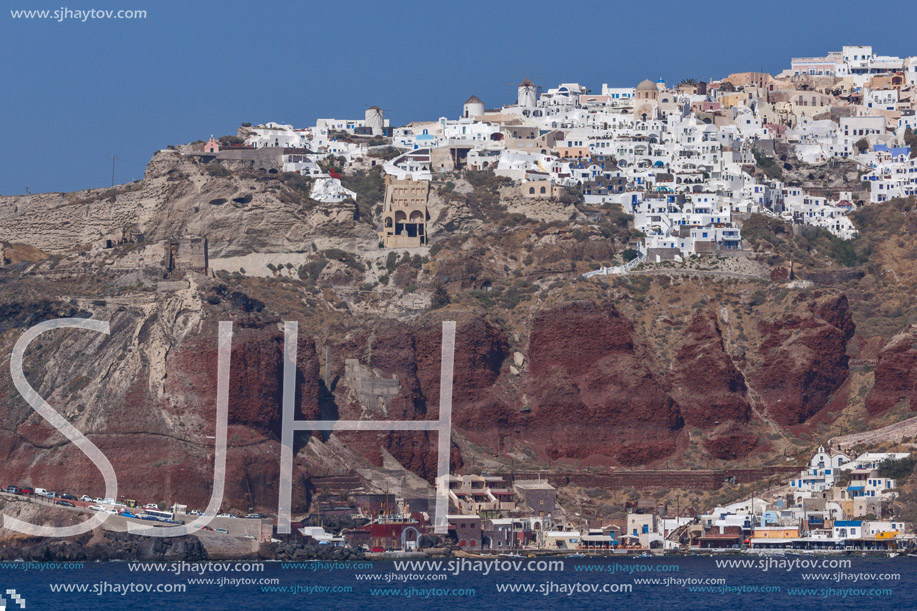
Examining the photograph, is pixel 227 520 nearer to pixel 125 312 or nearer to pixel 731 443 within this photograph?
pixel 125 312

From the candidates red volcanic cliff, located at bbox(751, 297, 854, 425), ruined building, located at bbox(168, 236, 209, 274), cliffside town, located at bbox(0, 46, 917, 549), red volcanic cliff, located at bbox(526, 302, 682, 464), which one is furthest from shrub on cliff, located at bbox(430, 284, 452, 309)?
red volcanic cliff, located at bbox(751, 297, 854, 425)

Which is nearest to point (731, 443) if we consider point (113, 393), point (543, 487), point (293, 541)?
point (543, 487)

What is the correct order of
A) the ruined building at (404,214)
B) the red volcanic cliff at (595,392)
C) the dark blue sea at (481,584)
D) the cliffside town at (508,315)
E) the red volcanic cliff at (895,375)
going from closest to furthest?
the dark blue sea at (481,584), the cliffside town at (508,315), the red volcanic cliff at (895,375), the red volcanic cliff at (595,392), the ruined building at (404,214)

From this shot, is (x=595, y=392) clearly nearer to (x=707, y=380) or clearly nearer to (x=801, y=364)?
(x=707, y=380)

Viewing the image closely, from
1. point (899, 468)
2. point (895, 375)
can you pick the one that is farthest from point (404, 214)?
point (899, 468)

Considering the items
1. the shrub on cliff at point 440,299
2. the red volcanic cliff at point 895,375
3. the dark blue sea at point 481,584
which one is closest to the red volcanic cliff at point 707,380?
the red volcanic cliff at point 895,375

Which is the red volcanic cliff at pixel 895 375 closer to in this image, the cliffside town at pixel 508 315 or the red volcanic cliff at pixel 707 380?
the cliffside town at pixel 508 315

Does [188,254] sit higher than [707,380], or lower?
higher
